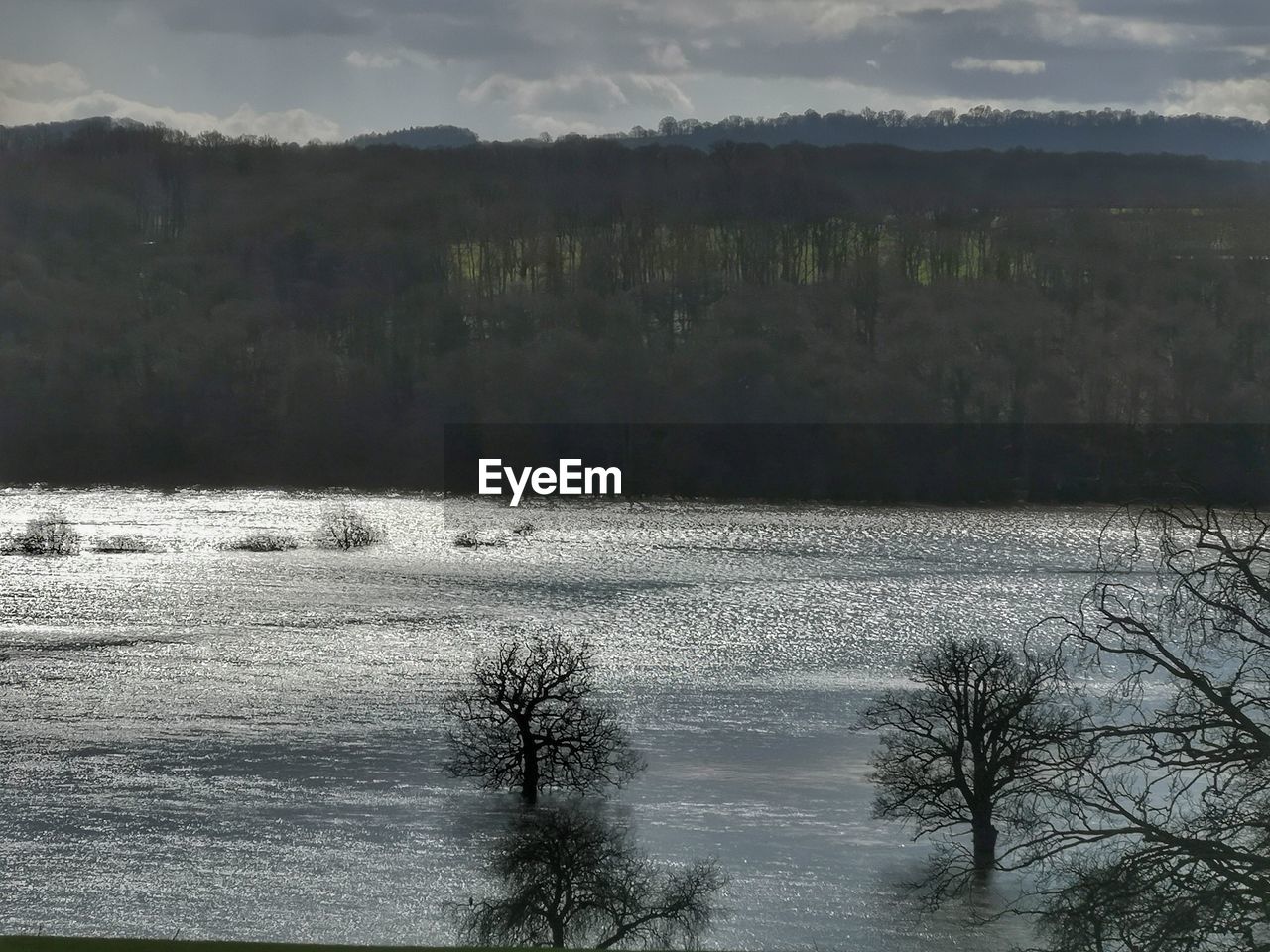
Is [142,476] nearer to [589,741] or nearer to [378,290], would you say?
[378,290]

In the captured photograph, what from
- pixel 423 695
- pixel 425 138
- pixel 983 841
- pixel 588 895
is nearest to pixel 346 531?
pixel 423 695

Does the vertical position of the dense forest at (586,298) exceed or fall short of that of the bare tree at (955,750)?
it exceeds it

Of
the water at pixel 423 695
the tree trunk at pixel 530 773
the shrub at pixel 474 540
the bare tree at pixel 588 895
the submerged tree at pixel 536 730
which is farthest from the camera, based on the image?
the shrub at pixel 474 540

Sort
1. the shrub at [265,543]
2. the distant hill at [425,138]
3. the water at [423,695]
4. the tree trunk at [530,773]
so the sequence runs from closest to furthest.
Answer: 1. the water at [423,695]
2. the tree trunk at [530,773]
3. the shrub at [265,543]
4. the distant hill at [425,138]

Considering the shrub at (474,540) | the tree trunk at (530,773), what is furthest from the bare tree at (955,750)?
the shrub at (474,540)

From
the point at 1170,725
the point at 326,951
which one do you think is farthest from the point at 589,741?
the point at 1170,725

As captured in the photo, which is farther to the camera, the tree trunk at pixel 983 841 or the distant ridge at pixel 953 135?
the distant ridge at pixel 953 135

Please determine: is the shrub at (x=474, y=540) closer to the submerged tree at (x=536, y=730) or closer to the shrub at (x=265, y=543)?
the shrub at (x=265, y=543)
